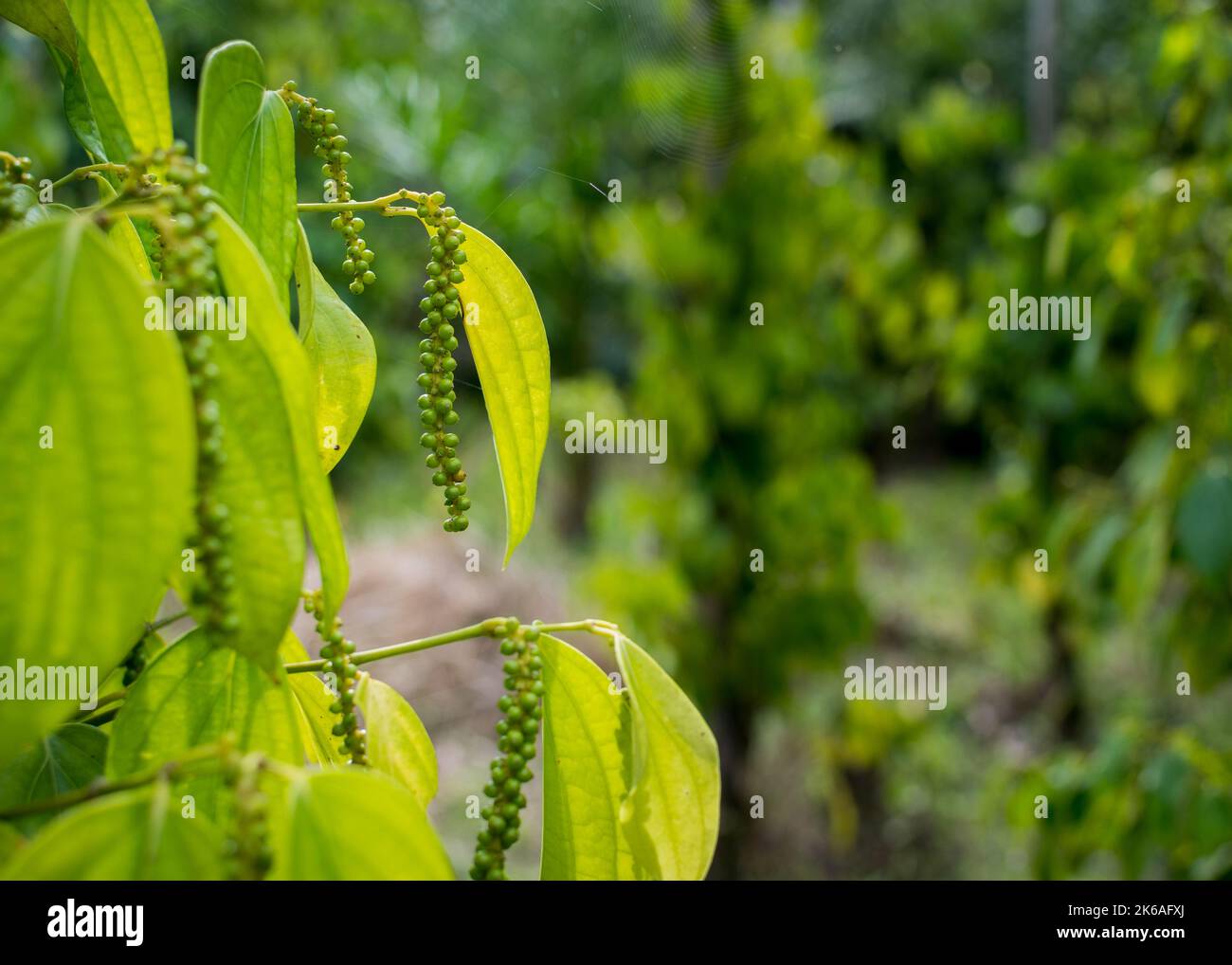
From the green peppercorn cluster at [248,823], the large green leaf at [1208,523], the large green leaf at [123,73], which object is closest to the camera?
the green peppercorn cluster at [248,823]

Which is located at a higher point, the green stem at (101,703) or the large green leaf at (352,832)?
the green stem at (101,703)

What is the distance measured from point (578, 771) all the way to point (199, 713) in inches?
4.0

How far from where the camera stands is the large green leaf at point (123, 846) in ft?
0.61


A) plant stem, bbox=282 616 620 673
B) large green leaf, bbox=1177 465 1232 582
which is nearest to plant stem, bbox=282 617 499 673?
plant stem, bbox=282 616 620 673

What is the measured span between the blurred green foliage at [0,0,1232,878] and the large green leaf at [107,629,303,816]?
0.21 metres

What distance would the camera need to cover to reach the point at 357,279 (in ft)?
0.93

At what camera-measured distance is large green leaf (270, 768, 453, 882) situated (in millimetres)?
193

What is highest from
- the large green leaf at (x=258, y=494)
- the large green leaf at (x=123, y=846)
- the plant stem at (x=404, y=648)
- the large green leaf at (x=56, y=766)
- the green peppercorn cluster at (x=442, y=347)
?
the green peppercorn cluster at (x=442, y=347)

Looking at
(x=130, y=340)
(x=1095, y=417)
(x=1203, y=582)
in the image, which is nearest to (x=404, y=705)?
(x=130, y=340)

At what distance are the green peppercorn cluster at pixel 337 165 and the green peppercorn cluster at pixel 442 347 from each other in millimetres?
18

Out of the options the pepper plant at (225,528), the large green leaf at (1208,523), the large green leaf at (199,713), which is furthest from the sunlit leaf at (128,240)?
the large green leaf at (1208,523)

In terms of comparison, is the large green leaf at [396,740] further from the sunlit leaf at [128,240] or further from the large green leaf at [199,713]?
the sunlit leaf at [128,240]

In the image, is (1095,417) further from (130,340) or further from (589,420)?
(130,340)

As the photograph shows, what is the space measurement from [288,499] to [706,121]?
1.17m
